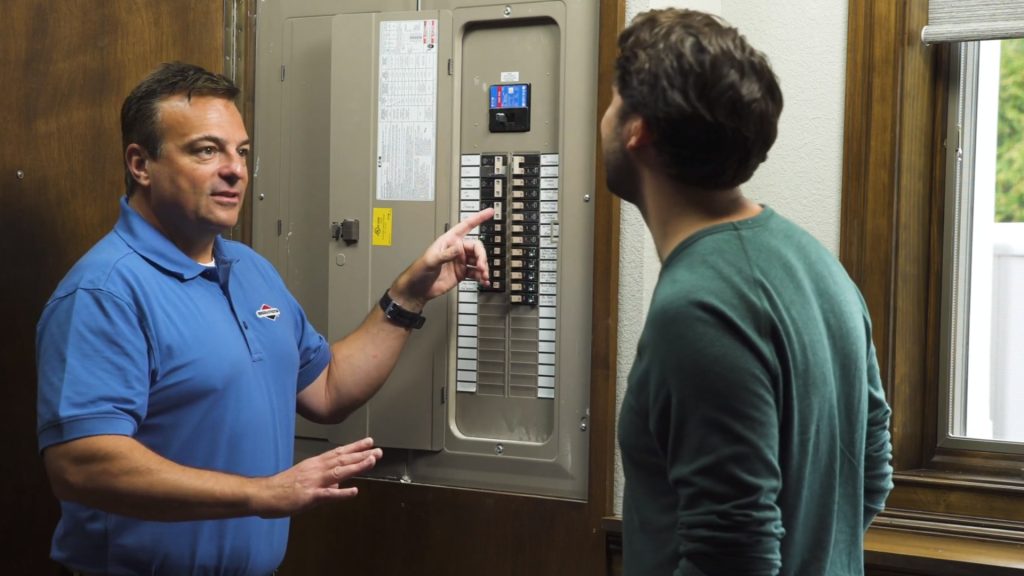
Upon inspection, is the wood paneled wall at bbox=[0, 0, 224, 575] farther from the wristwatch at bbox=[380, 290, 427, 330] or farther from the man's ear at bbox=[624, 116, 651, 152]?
the man's ear at bbox=[624, 116, 651, 152]

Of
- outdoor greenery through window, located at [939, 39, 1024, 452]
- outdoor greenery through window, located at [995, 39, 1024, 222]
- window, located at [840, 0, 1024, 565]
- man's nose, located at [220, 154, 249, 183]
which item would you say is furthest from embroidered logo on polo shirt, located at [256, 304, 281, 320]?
outdoor greenery through window, located at [995, 39, 1024, 222]

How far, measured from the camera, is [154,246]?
5.62ft

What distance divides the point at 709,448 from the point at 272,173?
1.59 meters

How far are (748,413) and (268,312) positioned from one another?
111 cm

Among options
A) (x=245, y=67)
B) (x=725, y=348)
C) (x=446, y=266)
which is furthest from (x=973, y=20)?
(x=245, y=67)

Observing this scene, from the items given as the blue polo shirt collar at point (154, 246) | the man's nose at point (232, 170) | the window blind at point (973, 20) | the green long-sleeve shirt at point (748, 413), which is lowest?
the green long-sleeve shirt at point (748, 413)

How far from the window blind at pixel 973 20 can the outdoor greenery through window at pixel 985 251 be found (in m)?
0.12

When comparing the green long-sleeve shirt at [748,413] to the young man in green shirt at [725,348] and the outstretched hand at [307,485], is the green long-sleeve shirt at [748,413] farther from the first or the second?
the outstretched hand at [307,485]

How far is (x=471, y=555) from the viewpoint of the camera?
2.18m

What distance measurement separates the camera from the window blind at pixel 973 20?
202 centimetres

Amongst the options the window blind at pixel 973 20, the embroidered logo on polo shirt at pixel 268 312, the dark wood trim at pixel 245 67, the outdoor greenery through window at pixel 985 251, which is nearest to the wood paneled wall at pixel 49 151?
the dark wood trim at pixel 245 67

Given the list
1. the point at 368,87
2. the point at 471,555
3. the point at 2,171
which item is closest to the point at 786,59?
the point at 368,87

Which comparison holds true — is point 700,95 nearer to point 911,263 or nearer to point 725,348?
point 725,348

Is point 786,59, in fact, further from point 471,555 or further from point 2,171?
point 2,171
